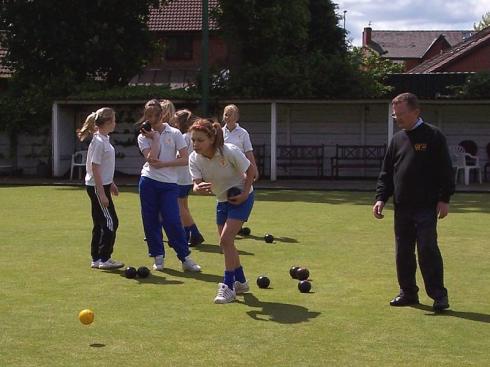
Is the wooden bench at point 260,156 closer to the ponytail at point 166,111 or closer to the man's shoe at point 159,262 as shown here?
the ponytail at point 166,111

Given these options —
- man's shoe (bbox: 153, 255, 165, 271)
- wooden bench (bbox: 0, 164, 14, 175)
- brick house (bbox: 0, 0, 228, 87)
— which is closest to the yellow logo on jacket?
man's shoe (bbox: 153, 255, 165, 271)

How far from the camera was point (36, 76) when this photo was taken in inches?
1140

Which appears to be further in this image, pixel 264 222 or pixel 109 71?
pixel 109 71

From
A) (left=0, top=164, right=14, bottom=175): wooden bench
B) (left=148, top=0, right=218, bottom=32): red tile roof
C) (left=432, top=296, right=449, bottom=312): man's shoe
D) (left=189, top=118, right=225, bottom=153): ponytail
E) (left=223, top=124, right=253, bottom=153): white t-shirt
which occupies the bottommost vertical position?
(left=0, top=164, right=14, bottom=175): wooden bench

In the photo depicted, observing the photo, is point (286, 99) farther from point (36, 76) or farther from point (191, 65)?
point (191, 65)

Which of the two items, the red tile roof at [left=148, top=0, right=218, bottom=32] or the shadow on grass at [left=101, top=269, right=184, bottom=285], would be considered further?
the red tile roof at [left=148, top=0, right=218, bottom=32]

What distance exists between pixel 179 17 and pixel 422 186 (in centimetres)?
3788

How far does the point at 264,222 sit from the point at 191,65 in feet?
104

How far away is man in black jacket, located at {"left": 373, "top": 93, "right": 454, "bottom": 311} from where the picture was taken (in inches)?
296

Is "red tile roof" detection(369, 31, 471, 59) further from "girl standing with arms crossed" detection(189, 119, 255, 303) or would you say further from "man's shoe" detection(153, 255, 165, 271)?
"girl standing with arms crossed" detection(189, 119, 255, 303)

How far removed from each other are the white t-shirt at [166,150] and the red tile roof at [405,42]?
8849 centimetres

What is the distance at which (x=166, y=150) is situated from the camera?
9547mm

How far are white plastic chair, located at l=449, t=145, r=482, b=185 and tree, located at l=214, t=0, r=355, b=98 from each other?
5307mm

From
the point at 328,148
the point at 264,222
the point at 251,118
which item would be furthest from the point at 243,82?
the point at 264,222
